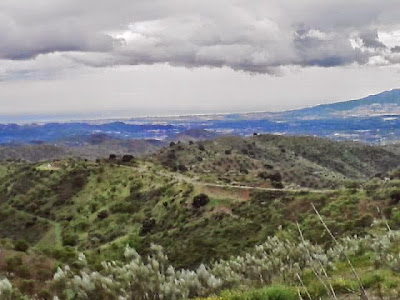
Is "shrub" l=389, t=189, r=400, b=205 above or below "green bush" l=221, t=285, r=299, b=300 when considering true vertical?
below

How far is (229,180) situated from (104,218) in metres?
21.0

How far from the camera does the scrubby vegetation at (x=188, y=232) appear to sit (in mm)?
11477

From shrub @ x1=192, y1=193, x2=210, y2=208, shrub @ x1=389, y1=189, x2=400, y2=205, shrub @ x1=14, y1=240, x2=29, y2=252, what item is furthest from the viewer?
shrub @ x1=192, y1=193, x2=210, y2=208

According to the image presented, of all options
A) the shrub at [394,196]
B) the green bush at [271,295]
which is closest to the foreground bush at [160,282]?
the green bush at [271,295]

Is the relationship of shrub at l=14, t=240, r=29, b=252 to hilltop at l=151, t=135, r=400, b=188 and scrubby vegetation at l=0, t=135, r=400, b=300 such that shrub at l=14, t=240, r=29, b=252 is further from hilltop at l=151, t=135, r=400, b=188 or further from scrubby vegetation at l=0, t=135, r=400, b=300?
hilltop at l=151, t=135, r=400, b=188

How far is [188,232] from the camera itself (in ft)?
211

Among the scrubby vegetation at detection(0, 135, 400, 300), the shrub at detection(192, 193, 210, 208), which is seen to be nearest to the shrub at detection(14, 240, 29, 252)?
the scrubby vegetation at detection(0, 135, 400, 300)

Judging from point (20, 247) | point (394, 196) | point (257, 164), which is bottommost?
point (257, 164)

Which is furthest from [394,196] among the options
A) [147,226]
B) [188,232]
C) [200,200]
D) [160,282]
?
[160,282]

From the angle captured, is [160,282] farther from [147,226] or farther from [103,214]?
[103,214]

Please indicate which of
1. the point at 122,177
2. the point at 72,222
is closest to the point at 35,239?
the point at 72,222

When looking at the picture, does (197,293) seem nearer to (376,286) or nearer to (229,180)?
(376,286)

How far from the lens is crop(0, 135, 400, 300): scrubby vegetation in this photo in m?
11.5

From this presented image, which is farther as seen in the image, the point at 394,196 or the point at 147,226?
the point at 147,226
